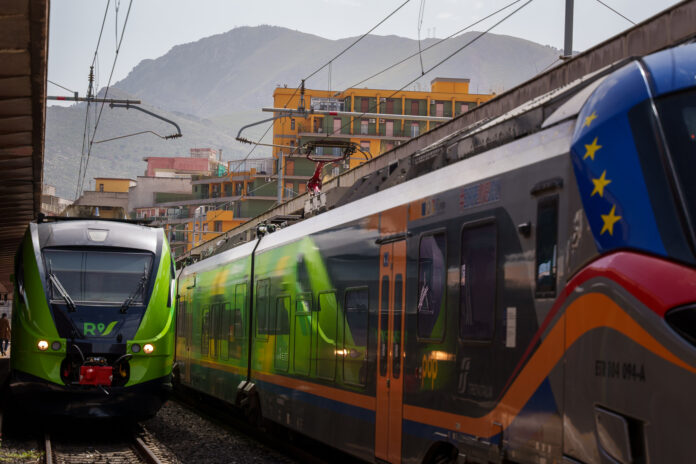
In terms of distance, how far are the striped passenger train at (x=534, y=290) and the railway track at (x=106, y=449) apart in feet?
11.4

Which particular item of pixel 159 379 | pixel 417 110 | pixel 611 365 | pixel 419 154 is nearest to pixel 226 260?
pixel 159 379

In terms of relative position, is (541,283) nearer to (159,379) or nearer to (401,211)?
(401,211)

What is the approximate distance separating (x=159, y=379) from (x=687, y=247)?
37.2 ft

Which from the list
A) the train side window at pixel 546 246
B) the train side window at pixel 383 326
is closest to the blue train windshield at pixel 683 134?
the train side window at pixel 546 246

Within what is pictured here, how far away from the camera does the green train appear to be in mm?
14570

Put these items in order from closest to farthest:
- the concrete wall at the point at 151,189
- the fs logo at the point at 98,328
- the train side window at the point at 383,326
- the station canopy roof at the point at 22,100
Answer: the train side window at the point at 383,326, the station canopy roof at the point at 22,100, the fs logo at the point at 98,328, the concrete wall at the point at 151,189

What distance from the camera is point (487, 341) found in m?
7.14

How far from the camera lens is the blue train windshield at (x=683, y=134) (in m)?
5.37

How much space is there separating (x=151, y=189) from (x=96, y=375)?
125 metres

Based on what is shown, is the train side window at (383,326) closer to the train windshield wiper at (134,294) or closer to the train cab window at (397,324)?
the train cab window at (397,324)

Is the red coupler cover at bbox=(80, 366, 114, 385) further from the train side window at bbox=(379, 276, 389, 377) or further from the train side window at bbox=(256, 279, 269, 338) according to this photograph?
the train side window at bbox=(379, 276, 389, 377)

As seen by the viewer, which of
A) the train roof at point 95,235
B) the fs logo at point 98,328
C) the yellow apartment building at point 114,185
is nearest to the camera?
the fs logo at point 98,328

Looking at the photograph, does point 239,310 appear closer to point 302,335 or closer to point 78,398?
point 78,398

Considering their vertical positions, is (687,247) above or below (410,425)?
above
